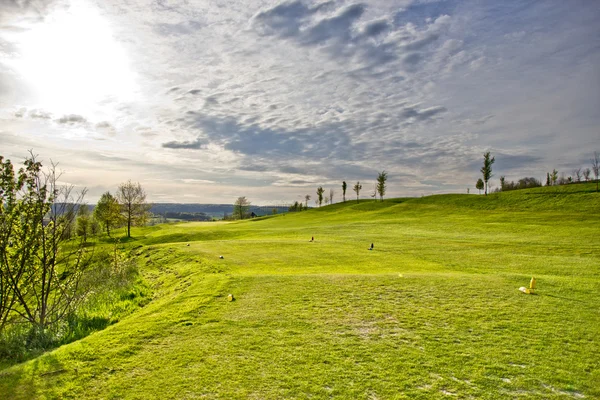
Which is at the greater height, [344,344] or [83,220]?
[83,220]

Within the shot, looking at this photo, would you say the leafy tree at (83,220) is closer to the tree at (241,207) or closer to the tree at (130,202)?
the tree at (130,202)

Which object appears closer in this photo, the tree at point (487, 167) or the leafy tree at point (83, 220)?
the leafy tree at point (83, 220)

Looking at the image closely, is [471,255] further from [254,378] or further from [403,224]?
[403,224]

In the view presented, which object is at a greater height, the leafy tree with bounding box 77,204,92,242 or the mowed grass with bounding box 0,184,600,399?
the leafy tree with bounding box 77,204,92,242

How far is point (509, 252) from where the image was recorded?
2500cm

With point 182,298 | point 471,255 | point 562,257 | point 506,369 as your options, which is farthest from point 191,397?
point 562,257

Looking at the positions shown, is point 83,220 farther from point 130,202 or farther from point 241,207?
point 241,207

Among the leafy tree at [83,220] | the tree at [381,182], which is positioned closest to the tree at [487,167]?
the tree at [381,182]

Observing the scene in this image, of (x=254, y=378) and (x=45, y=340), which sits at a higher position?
(x=254, y=378)

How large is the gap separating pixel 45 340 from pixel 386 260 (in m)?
19.1

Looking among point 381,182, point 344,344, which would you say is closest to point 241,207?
point 381,182

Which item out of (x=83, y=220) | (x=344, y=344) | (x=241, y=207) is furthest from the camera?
(x=241, y=207)

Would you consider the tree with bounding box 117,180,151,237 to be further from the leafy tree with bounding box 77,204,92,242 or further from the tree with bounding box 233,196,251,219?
the tree with bounding box 233,196,251,219

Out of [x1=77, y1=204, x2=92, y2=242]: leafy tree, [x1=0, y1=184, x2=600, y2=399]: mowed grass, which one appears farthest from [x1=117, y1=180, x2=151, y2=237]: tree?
[x1=0, y1=184, x2=600, y2=399]: mowed grass
